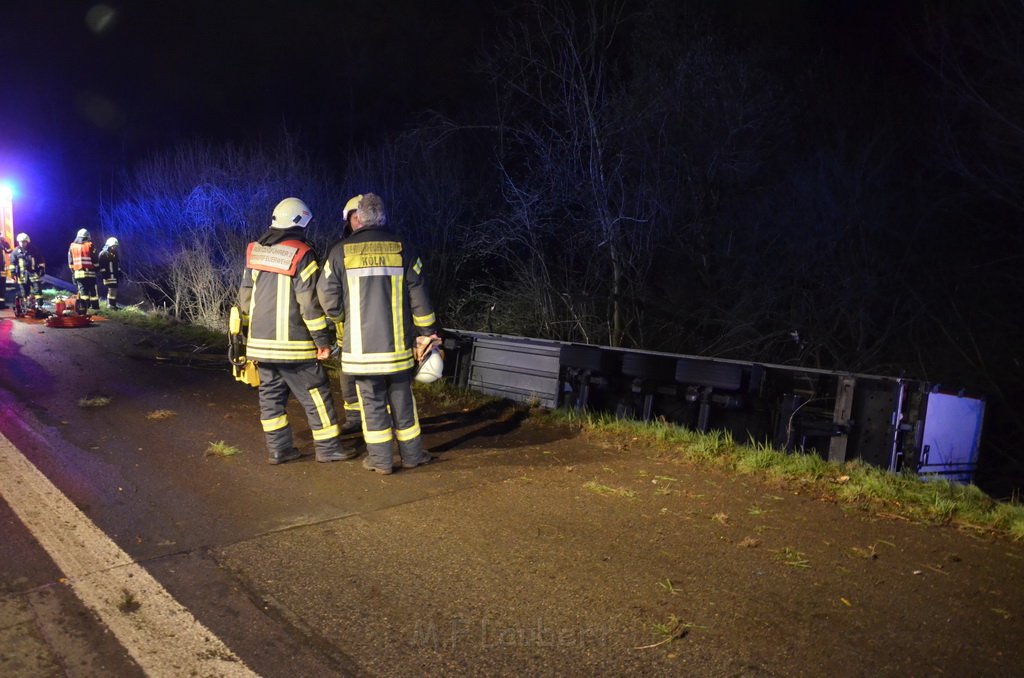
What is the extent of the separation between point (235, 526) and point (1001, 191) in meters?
11.3

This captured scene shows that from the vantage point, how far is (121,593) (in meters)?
3.50

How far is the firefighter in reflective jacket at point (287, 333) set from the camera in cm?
549

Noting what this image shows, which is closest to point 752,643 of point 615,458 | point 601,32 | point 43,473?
point 615,458

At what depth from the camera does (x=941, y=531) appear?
4.30 meters

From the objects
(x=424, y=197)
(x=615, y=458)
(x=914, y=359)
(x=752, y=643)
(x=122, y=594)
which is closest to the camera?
(x=752, y=643)

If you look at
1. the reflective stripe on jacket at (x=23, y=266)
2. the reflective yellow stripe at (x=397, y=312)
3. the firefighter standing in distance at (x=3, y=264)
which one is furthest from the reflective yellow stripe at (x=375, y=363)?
the firefighter standing in distance at (x=3, y=264)

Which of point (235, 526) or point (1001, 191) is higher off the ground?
point (1001, 191)

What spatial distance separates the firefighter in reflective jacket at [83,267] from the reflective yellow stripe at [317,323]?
42.9 feet

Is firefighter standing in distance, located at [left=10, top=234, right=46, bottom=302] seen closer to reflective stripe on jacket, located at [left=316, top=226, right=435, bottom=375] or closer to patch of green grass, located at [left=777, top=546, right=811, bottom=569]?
reflective stripe on jacket, located at [left=316, top=226, right=435, bottom=375]

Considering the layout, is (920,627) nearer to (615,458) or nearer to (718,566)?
(718,566)

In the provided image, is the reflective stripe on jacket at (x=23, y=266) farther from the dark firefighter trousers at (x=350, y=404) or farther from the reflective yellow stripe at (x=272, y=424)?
the reflective yellow stripe at (x=272, y=424)

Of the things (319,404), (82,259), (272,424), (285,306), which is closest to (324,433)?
(319,404)

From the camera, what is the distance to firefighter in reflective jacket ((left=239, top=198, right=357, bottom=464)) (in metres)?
5.49

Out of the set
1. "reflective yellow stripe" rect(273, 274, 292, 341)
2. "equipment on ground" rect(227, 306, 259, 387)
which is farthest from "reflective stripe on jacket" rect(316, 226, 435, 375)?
"equipment on ground" rect(227, 306, 259, 387)
